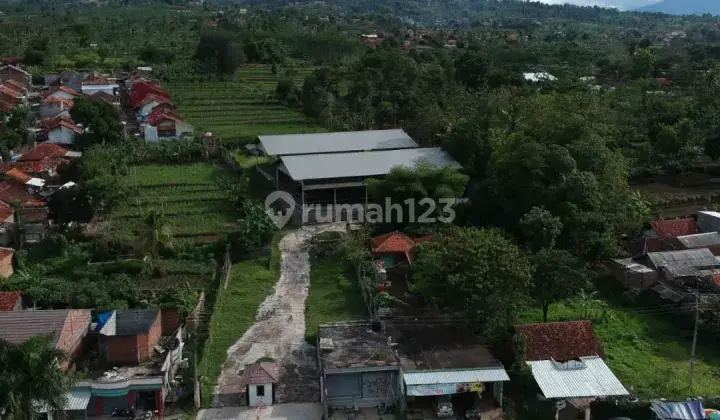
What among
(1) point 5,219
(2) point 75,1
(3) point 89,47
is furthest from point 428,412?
(2) point 75,1

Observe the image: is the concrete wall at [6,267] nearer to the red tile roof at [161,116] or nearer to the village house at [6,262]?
the village house at [6,262]

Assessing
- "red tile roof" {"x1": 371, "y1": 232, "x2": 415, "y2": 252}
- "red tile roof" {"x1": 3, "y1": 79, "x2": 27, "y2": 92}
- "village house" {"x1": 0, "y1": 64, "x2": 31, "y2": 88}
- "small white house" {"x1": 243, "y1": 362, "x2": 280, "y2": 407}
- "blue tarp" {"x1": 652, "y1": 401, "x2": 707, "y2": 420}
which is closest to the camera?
"blue tarp" {"x1": 652, "y1": 401, "x2": 707, "y2": 420}

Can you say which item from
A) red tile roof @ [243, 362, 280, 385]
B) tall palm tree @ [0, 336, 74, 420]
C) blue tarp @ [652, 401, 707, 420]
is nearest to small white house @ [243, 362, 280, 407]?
red tile roof @ [243, 362, 280, 385]

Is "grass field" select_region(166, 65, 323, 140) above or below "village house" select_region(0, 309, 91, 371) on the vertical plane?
above

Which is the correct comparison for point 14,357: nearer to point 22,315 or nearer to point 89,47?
point 22,315

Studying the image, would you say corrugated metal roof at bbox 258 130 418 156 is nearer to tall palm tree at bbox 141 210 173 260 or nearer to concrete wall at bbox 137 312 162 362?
tall palm tree at bbox 141 210 173 260

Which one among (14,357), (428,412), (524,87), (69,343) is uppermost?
(524,87)
